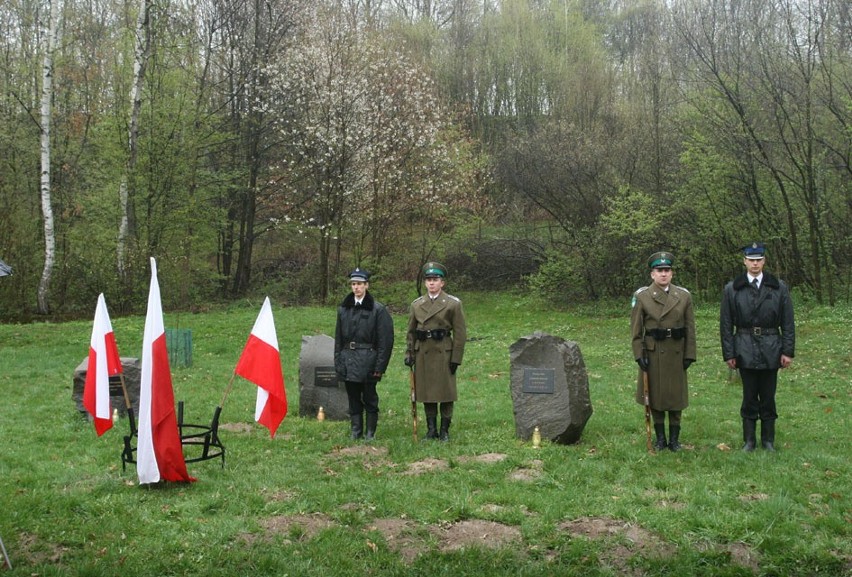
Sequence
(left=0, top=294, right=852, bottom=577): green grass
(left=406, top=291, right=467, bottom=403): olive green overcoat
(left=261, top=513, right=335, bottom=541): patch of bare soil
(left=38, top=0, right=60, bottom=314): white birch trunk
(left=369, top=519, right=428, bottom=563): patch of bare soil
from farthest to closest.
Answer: (left=38, top=0, right=60, bottom=314): white birch trunk
(left=406, top=291, right=467, bottom=403): olive green overcoat
(left=261, top=513, right=335, bottom=541): patch of bare soil
(left=369, top=519, right=428, bottom=563): patch of bare soil
(left=0, top=294, right=852, bottom=577): green grass

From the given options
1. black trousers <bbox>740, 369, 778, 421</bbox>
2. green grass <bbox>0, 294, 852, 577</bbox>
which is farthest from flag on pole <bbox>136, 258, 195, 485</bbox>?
black trousers <bbox>740, 369, 778, 421</bbox>

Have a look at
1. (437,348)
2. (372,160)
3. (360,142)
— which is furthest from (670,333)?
(372,160)

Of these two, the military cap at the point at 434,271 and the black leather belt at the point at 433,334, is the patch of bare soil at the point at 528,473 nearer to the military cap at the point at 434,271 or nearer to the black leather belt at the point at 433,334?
the black leather belt at the point at 433,334

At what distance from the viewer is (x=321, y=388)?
32.7 feet

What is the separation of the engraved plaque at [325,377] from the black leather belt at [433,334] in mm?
1710

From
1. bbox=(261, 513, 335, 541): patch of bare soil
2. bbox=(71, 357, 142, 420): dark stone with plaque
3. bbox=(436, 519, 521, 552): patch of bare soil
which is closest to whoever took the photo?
bbox=(436, 519, 521, 552): patch of bare soil

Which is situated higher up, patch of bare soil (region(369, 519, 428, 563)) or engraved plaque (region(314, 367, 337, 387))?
engraved plaque (region(314, 367, 337, 387))

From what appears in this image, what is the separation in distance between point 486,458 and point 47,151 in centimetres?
1804

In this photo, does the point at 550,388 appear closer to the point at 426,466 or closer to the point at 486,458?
the point at 486,458

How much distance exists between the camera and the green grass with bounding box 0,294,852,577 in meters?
5.15

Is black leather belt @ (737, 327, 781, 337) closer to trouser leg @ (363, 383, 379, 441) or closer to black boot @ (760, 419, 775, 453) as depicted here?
black boot @ (760, 419, 775, 453)

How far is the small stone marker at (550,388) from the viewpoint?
8078mm

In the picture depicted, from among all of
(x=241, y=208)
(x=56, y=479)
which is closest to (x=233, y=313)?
(x=241, y=208)

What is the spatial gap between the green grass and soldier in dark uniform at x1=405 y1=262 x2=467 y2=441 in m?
0.46
